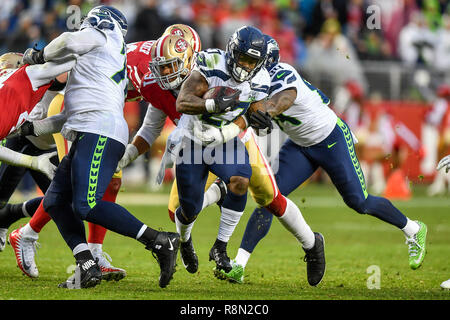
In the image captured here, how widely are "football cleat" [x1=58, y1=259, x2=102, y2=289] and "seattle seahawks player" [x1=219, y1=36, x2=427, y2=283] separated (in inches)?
44.5

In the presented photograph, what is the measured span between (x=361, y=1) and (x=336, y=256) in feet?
33.8

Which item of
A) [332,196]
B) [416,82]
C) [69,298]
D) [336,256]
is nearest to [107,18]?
[69,298]

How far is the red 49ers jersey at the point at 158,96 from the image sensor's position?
616cm

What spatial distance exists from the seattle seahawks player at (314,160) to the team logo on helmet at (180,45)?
670 millimetres

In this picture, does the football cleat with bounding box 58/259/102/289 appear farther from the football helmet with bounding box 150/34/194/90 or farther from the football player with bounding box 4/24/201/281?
the football helmet with bounding box 150/34/194/90

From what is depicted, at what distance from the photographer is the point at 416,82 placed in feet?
53.0

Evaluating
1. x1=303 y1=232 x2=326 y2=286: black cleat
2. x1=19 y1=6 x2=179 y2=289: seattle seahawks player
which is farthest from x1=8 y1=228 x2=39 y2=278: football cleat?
x1=303 y1=232 x2=326 y2=286: black cleat

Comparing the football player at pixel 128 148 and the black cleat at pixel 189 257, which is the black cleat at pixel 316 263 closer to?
the black cleat at pixel 189 257

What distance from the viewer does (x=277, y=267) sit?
707cm

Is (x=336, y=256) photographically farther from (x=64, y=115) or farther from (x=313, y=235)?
(x=64, y=115)

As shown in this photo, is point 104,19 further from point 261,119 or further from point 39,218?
point 39,218

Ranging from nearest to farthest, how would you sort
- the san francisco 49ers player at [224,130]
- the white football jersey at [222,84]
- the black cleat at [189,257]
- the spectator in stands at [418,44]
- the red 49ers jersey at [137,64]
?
the white football jersey at [222,84]
the san francisco 49ers player at [224,130]
the black cleat at [189,257]
the red 49ers jersey at [137,64]
the spectator in stands at [418,44]

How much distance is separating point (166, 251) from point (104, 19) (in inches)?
68.6

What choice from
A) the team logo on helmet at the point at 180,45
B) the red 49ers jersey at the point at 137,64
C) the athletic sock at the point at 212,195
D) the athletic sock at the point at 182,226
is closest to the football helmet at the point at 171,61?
the team logo on helmet at the point at 180,45
